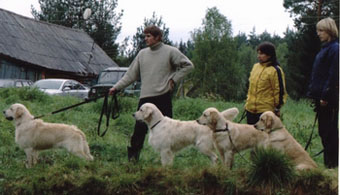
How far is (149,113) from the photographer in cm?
695

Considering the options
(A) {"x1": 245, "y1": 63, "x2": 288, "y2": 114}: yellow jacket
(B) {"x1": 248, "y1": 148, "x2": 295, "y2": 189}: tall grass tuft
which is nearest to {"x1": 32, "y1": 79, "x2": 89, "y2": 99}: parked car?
(A) {"x1": 245, "y1": 63, "x2": 288, "y2": 114}: yellow jacket

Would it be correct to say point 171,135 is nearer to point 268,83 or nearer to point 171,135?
point 171,135

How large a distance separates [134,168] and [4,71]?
27.2m

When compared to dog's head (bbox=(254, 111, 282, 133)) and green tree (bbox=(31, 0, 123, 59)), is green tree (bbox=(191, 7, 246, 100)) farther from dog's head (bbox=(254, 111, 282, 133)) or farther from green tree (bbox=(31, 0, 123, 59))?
dog's head (bbox=(254, 111, 282, 133))

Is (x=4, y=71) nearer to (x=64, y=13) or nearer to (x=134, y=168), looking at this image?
(x=64, y=13)

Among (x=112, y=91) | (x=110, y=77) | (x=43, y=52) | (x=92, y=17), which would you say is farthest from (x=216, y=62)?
(x=112, y=91)

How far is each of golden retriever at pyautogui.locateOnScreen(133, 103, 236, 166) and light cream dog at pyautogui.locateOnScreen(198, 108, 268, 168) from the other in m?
0.11

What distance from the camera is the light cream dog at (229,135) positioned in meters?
6.77

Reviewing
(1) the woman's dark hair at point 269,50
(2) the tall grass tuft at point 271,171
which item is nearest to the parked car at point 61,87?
(1) the woman's dark hair at point 269,50

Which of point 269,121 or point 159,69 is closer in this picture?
point 269,121

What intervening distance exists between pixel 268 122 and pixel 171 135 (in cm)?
140

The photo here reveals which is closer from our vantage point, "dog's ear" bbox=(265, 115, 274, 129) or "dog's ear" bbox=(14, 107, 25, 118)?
"dog's ear" bbox=(265, 115, 274, 129)

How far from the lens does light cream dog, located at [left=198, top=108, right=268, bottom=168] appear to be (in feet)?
22.2

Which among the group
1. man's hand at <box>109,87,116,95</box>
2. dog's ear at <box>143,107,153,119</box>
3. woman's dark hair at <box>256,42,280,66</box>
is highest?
woman's dark hair at <box>256,42,280,66</box>
